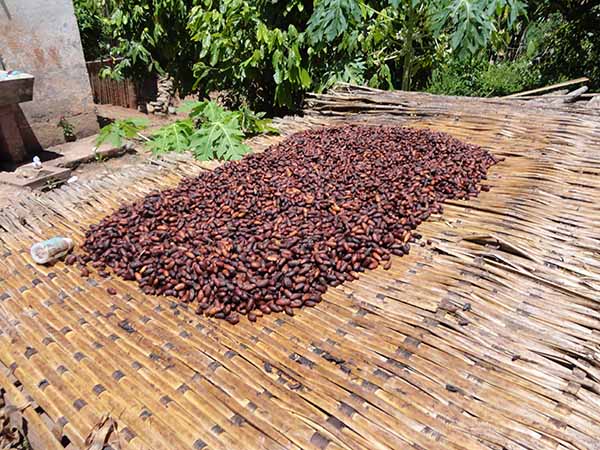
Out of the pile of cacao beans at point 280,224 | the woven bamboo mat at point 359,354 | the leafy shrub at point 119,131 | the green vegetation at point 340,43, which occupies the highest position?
the green vegetation at point 340,43

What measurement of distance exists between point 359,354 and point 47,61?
21.2 ft

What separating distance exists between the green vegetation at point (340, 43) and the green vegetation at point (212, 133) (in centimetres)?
123

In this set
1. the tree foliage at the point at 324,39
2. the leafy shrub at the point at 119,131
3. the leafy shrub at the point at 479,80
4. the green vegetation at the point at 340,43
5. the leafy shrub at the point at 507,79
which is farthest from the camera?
the leafy shrub at the point at 507,79

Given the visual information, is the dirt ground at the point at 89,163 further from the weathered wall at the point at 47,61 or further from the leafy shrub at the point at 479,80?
the leafy shrub at the point at 479,80

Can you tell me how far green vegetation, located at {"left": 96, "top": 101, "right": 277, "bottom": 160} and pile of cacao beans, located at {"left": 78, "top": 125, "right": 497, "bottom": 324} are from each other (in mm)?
405

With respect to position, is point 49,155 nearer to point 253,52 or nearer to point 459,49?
point 253,52

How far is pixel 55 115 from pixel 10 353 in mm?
5818

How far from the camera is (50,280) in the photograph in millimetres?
2012

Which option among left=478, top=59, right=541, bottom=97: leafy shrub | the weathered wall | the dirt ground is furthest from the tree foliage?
left=478, top=59, right=541, bottom=97: leafy shrub

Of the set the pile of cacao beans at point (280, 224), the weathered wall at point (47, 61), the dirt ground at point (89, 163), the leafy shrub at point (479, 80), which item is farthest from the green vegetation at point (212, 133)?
the leafy shrub at point (479, 80)

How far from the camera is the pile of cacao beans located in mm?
1882

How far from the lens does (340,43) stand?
5.54 metres

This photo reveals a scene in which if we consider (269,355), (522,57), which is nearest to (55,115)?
(269,355)

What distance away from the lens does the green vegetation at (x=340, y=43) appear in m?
4.72
